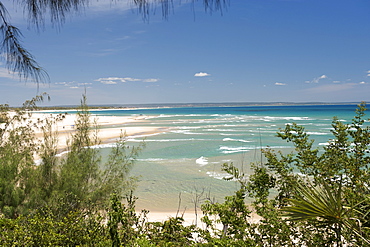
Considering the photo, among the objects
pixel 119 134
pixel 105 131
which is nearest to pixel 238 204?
pixel 119 134

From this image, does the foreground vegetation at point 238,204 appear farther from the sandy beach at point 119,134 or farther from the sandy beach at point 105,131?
the sandy beach at point 105,131

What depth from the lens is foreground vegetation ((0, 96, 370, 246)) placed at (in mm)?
2477

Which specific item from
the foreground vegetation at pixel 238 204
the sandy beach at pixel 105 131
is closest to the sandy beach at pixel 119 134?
the sandy beach at pixel 105 131

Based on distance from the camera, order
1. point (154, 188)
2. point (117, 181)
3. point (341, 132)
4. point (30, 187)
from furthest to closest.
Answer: point (154, 188), point (117, 181), point (30, 187), point (341, 132)

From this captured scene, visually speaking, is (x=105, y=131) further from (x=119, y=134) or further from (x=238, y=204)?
(x=238, y=204)

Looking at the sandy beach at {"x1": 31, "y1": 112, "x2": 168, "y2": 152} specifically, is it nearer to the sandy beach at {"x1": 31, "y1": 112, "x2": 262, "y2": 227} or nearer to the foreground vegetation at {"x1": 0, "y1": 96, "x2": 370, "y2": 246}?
the sandy beach at {"x1": 31, "y1": 112, "x2": 262, "y2": 227}

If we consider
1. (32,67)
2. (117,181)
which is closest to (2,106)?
(117,181)

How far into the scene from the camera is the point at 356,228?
2.39 metres

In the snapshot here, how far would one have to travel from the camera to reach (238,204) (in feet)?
11.1

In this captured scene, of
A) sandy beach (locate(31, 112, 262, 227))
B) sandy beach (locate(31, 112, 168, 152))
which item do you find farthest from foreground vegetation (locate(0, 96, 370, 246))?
sandy beach (locate(31, 112, 168, 152))

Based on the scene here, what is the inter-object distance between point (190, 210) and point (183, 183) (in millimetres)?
2846

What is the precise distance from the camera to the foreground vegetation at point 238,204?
2477mm

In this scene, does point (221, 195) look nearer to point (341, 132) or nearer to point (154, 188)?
point (154, 188)

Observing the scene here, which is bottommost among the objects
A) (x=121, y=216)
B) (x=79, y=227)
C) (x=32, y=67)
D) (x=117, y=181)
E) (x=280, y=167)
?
(x=117, y=181)
